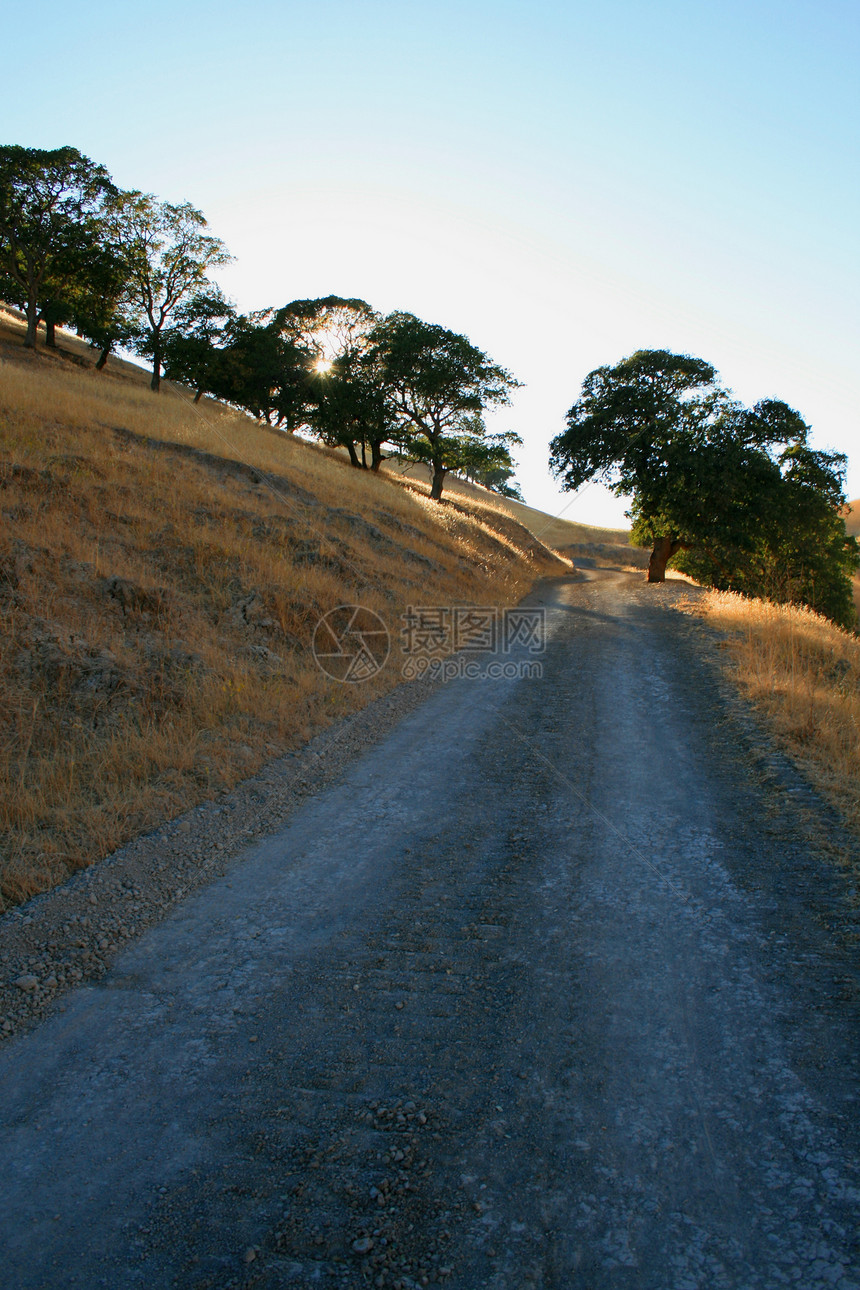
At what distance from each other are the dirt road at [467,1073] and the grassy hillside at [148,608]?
1.49m

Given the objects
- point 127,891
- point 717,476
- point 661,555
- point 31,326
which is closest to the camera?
point 127,891

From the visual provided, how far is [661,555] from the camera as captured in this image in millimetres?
28031

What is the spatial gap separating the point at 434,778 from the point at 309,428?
3941 cm

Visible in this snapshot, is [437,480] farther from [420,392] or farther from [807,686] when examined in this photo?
[807,686]

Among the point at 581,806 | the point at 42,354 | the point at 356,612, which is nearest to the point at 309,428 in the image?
the point at 42,354

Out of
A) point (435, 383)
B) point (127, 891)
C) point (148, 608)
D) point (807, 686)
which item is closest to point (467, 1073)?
point (127, 891)

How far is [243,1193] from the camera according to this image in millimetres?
2574

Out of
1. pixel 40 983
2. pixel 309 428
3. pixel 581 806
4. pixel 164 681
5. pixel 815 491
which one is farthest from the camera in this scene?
pixel 309 428

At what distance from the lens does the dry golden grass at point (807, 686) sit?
643cm

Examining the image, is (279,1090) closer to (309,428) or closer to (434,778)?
(434,778)

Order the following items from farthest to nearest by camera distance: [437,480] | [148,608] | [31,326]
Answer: [437,480] < [31,326] < [148,608]

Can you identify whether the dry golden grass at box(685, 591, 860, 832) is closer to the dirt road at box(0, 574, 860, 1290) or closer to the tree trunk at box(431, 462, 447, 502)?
the dirt road at box(0, 574, 860, 1290)

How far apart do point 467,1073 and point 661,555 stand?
27.3m

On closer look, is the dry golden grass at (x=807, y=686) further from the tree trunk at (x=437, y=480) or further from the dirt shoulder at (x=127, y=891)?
the tree trunk at (x=437, y=480)
